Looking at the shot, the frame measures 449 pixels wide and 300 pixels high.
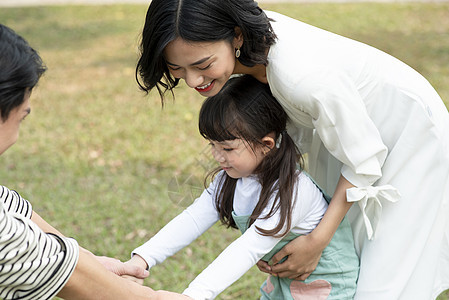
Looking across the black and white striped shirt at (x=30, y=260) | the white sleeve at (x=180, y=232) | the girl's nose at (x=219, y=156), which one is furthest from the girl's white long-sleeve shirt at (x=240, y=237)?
the black and white striped shirt at (x=30, y=260)

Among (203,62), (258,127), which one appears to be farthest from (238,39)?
(258,127)

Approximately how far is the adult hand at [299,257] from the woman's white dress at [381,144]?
0.72 feet

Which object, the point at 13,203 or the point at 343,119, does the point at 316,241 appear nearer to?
the point at 343,119

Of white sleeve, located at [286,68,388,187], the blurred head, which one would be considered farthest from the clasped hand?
the blurred head

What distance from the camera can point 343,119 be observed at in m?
2.22

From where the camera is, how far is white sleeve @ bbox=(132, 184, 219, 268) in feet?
8.27

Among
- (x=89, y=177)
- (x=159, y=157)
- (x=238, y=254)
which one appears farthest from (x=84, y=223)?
(x=238, y=254)

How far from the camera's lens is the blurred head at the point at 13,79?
1.72 meters

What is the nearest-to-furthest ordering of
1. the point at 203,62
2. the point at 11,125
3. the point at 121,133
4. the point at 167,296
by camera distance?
the point at 11,125, the point at 167,296, the point at 203,62, the point at 121,133

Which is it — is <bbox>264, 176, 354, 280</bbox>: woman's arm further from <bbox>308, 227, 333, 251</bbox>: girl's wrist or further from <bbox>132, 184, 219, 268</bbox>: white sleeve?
<bbox>132, 184, 219, 268</bbox>: white sleeve

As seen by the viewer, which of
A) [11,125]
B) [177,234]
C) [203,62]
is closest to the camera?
[11,125]

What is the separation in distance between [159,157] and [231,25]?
378cm

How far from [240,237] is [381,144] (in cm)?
62

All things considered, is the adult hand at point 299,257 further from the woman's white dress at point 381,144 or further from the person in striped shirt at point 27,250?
the person in striped shirt at point 27,250
